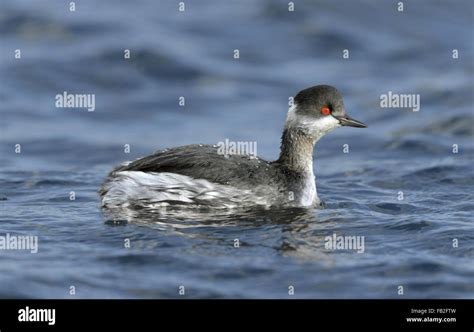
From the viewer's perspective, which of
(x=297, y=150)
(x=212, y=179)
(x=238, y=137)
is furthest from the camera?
(x=238, y=137)

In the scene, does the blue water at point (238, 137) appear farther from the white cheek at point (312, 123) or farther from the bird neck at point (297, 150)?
the white cheek at point (312, 123)

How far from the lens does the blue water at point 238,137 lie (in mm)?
9477

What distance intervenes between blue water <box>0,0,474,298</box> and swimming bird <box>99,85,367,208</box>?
26 cm

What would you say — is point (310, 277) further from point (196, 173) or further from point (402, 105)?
point (402, 105)

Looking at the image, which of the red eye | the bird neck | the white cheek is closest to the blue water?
the bird neck

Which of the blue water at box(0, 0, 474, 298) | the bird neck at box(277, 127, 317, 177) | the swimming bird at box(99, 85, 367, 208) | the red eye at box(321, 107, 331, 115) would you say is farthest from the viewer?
the bird neck at box(277, 127, 317, 177)

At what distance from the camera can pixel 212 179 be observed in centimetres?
1115

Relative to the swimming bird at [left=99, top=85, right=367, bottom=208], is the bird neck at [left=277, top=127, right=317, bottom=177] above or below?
above

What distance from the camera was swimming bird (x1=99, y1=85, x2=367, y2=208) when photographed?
11.1m

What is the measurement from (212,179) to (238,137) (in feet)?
17.3

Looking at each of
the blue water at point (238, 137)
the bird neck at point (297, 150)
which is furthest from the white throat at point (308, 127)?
the blue water at point (238, 137)

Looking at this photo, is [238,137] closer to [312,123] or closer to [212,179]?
[312,123]

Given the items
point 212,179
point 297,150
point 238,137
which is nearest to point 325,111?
point 297,150

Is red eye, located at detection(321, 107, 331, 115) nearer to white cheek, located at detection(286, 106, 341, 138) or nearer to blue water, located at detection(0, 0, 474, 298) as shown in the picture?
white cheek, located at detection(286, 106, 341, 138)
